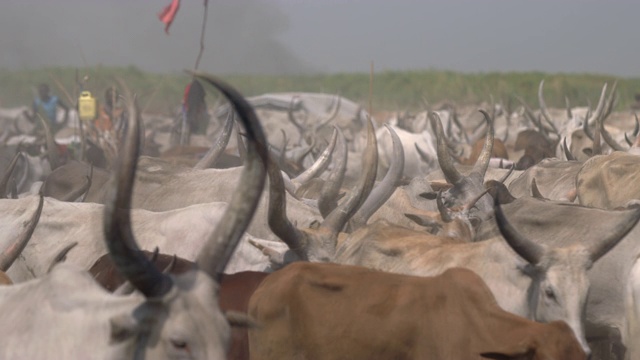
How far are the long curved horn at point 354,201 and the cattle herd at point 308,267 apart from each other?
0.5 inches

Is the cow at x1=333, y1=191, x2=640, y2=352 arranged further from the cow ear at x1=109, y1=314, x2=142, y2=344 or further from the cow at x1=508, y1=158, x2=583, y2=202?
the cow at x1=508, y1=158, x2=583, y2=202

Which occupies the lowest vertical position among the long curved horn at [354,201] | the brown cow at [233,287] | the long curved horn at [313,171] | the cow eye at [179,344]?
the long curved horn at [313,171]

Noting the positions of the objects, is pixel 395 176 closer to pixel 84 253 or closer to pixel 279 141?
pixel 84 253

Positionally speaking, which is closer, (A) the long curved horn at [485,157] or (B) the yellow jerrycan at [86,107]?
(A) the long curved horn at [485,157]

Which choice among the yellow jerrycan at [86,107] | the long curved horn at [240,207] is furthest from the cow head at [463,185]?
the yellow jerrycan at [86,107]

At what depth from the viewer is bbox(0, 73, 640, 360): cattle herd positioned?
3.59 meters

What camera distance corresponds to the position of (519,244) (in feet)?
18.3

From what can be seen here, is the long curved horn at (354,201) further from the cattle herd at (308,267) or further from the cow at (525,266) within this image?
the cow at (525,266)

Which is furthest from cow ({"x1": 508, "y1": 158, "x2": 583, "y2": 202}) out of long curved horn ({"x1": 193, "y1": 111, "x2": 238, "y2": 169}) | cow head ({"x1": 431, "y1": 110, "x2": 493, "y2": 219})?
long curved horn ({"x1": 193, "y1": 111, "x2": 238, "y2": 169})

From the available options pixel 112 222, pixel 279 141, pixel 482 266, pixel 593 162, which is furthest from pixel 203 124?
pixel 112 222

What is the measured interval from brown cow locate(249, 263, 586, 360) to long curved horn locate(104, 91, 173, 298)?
1238 millimetres

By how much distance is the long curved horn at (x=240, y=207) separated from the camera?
3.68 meters

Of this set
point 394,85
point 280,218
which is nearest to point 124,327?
point 280,218

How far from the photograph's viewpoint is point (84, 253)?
6844mm
